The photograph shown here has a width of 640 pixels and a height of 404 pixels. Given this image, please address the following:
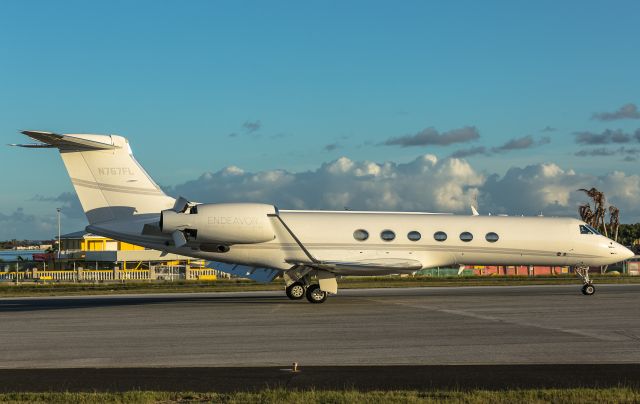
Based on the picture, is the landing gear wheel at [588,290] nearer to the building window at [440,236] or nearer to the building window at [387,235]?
the building window at [440,236]

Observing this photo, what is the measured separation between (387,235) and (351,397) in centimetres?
1653

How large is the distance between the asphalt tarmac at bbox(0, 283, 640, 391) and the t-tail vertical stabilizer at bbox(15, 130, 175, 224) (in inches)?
124

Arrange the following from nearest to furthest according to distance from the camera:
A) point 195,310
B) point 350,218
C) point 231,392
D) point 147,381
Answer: point 231,392 → point 147,381 → point 195,310 → point 350,218

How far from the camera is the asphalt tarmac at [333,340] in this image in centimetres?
1162

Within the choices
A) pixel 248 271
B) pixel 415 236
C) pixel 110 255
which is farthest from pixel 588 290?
pixel 110 255

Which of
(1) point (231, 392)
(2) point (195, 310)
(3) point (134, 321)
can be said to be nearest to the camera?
(1) point (231, 392)

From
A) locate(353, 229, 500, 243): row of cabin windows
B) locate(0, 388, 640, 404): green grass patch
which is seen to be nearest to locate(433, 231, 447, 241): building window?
locate(353, 229, 500, 243): row of cabin windows

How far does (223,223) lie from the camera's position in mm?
23359

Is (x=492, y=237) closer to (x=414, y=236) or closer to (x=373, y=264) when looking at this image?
(x=414, y=236)

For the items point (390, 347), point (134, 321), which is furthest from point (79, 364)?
point (134, 321)

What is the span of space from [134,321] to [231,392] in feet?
33.5

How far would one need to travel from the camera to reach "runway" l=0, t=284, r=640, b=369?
1274 centimetres

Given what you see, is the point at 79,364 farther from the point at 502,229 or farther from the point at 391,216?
the point at 502,229

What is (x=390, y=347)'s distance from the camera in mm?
13938
